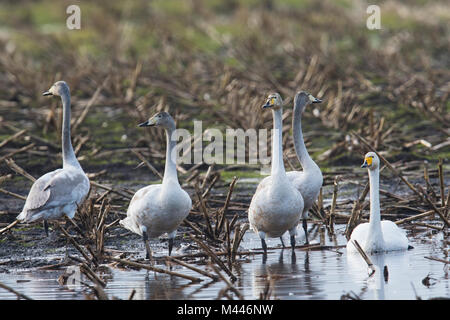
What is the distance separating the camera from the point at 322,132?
46.3 feet

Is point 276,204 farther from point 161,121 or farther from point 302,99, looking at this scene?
point 302,99

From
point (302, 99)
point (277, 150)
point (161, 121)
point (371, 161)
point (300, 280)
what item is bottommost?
point (300, 280)

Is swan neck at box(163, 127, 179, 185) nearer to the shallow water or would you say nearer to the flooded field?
the flooded field

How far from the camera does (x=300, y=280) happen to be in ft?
24.1

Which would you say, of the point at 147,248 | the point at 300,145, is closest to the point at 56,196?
the point at 147,248

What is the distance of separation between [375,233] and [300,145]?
1.75 meters

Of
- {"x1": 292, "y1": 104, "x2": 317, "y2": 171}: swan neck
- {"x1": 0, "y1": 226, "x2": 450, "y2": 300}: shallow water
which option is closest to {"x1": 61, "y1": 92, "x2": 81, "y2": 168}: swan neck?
{"x1": 0, "y1": 226, "x2": 450, "y2": 300}: shallow water

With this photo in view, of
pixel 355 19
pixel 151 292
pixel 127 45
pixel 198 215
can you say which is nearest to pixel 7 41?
pixel 127 45

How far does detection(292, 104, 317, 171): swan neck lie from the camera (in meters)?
9.18

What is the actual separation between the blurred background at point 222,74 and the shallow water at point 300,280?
276 cm

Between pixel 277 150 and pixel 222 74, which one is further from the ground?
pixel 222 74

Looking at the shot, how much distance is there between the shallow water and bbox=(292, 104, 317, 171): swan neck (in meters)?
1.09

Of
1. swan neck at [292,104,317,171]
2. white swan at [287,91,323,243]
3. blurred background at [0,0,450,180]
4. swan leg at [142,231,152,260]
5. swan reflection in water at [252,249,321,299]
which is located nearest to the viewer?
swan reflection in water at [252,249,321,299]

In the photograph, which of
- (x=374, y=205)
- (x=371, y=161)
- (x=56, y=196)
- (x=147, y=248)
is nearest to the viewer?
(x=147, y=248)
